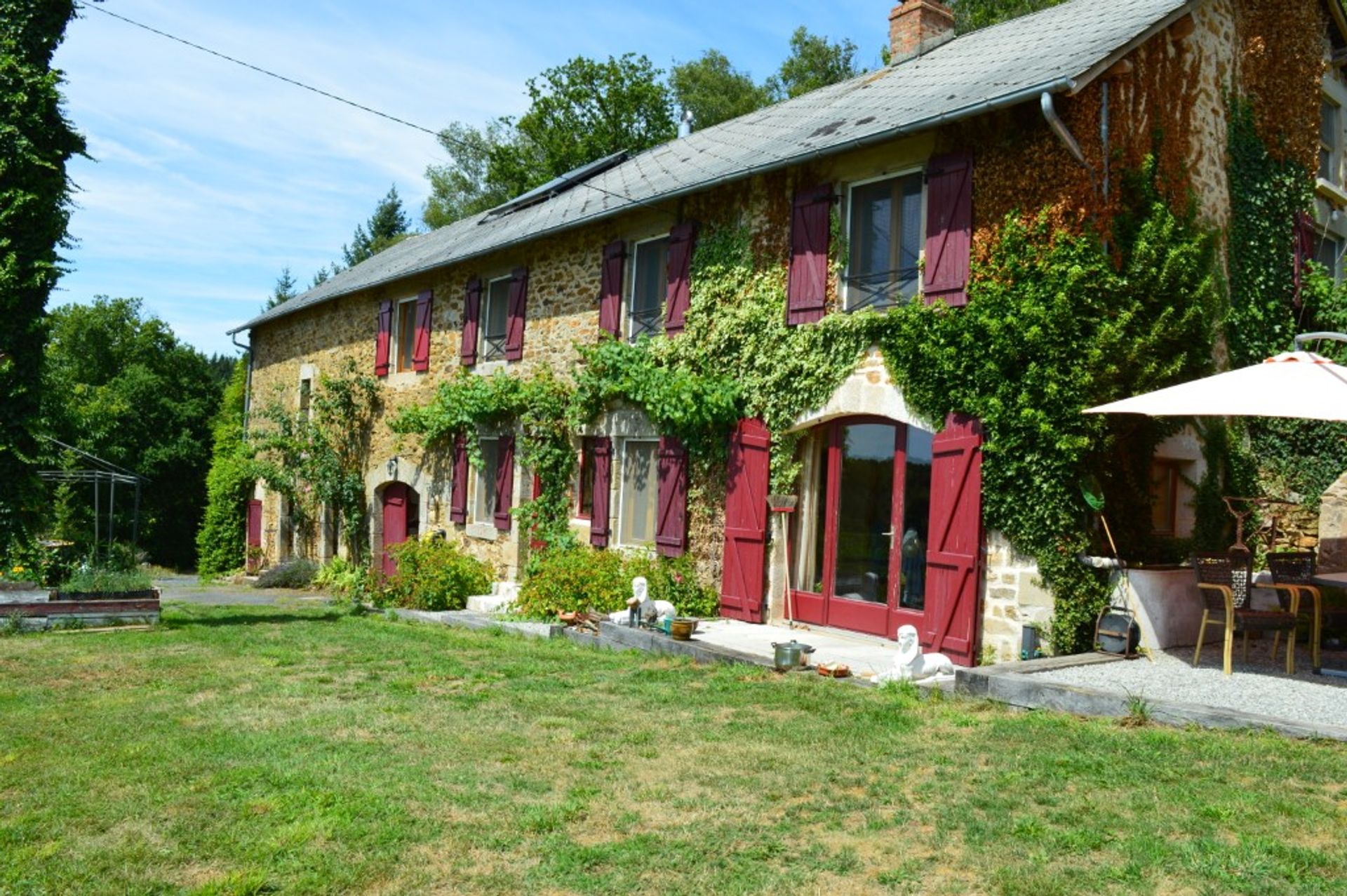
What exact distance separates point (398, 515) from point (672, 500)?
24.2 feet

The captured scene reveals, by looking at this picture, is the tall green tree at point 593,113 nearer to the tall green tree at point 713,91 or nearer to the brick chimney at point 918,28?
the tall green tree at point 713,91

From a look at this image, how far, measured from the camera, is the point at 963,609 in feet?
26.8

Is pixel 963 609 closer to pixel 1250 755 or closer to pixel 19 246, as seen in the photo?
pixel 1250 755

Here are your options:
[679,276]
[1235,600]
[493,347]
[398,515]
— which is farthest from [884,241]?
[398,515]

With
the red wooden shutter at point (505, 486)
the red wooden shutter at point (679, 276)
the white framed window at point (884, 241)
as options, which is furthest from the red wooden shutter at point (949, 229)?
the red wooden shutter at point (505, 486)

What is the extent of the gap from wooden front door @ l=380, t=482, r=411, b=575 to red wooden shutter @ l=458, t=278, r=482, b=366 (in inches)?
115

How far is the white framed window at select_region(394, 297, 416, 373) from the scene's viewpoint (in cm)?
1706

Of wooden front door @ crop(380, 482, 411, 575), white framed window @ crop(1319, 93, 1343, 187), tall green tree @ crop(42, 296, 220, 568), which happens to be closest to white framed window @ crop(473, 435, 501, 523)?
wooden front door @ crop(380, 482, 411, 575)

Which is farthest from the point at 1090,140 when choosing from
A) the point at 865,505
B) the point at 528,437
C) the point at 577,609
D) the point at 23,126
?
the point at 23,126

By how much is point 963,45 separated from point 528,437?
268 inches

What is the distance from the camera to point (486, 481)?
580 inches

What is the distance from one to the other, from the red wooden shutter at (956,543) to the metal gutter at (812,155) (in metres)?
2.32

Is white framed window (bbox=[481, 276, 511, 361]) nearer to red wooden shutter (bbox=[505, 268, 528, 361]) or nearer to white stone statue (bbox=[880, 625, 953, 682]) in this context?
red wooden shutter (bbox=[505, 268, 528, 361])

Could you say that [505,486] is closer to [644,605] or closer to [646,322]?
[646,322]
